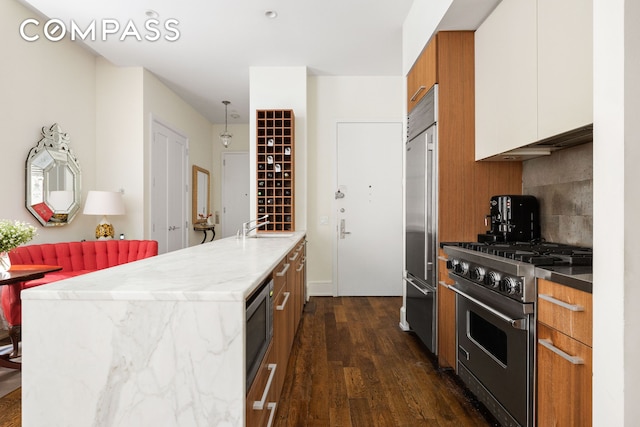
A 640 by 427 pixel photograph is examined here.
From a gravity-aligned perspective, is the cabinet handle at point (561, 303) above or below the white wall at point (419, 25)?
below

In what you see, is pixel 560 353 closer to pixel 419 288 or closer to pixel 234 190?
pixel 419 288

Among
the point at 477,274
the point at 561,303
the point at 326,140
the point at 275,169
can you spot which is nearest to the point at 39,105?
the point at 275,169

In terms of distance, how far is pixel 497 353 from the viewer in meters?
1.79

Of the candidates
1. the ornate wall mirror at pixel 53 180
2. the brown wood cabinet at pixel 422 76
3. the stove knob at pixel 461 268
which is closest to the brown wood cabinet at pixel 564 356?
the stove knob at pixel 461 268

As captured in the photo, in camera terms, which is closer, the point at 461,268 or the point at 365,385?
the point at 461,268

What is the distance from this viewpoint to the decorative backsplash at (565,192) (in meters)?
1.95

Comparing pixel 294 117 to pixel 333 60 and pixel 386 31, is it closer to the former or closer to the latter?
pixel 333 60

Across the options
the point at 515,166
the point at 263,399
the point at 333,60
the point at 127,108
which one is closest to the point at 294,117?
the point at 333,60

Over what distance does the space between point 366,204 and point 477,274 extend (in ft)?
9.05

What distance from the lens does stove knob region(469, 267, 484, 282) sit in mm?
1878

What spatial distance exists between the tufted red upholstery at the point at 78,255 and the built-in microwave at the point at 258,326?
261 cm

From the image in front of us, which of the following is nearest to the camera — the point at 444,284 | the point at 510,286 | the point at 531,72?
the point at 510,286

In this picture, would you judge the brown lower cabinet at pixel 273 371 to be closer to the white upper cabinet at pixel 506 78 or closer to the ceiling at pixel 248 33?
the white upper cabinet at pixel 506 78

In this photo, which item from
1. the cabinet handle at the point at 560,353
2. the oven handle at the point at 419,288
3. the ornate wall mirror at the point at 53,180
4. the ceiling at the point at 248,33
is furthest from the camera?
the ornate wall mirror at the point at 53,180
